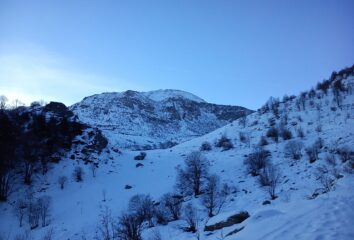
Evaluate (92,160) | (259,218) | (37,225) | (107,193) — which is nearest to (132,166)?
(92,160)

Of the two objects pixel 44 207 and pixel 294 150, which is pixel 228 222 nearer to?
pixel 44 207

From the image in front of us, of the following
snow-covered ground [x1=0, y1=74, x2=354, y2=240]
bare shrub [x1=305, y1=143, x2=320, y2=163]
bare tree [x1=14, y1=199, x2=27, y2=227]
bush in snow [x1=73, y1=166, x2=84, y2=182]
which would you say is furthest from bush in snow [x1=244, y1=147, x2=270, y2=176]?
bare tree [x1=14, y1=199, x2=27, y2=227]

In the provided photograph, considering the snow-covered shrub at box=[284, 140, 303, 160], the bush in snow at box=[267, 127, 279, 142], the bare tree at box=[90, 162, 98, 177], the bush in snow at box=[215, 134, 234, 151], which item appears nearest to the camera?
the snow-covered shrub at box=[284, 140, 303, 160]

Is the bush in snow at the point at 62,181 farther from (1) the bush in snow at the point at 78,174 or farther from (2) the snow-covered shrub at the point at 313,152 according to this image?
(2) the snow-covered shrub at the point at 313,152

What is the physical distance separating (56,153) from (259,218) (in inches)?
1572

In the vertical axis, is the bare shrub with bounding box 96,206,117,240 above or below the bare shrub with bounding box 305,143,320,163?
below

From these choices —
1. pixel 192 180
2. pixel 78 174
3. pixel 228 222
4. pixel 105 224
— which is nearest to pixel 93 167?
pixel 78 174

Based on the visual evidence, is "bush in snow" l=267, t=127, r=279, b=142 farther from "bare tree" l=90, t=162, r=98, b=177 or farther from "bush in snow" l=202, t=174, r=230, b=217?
"bare tree" l=90, t=162, r=98, b=177

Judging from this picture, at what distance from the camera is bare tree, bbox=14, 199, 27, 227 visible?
97.5 ft

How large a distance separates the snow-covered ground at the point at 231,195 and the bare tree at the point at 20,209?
0.54 metres

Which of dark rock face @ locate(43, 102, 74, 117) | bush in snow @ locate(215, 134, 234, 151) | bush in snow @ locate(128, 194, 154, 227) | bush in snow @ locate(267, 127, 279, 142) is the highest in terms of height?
dark rock face @ locate(43, 102, 74, 117)

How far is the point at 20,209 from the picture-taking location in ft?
98.9

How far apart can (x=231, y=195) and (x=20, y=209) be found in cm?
2598

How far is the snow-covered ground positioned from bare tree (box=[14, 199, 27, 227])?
0.54 metres
